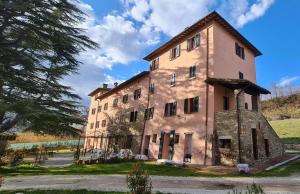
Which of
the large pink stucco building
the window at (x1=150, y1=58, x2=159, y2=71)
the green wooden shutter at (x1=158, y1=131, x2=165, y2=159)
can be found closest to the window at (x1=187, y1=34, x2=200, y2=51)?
the large pink stucco building

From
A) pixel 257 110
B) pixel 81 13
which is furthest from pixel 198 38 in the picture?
pixel 81 13

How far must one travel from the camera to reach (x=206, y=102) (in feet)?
71.3

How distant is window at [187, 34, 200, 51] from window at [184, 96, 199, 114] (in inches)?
205

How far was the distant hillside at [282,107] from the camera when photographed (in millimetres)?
51062

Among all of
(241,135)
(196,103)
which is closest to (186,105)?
(196,103)

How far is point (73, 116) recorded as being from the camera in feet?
47.9

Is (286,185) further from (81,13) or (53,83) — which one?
(81,13)

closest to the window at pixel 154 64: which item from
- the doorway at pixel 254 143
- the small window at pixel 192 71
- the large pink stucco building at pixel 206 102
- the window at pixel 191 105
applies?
the large pink stucco building at pixel 206 102

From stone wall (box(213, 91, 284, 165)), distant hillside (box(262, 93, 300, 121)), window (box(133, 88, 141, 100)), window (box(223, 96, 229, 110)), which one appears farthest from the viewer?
distant hillside (box(262, 93, 300, 121))

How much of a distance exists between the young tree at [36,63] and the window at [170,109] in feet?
40.7

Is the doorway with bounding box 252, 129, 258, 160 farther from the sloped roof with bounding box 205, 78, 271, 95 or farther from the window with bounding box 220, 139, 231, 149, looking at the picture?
the sloped roof with bounding box 205, 78, 271, 95

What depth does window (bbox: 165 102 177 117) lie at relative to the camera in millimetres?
25795

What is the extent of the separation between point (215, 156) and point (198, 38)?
11.2 meters

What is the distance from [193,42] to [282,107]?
39.8 m
